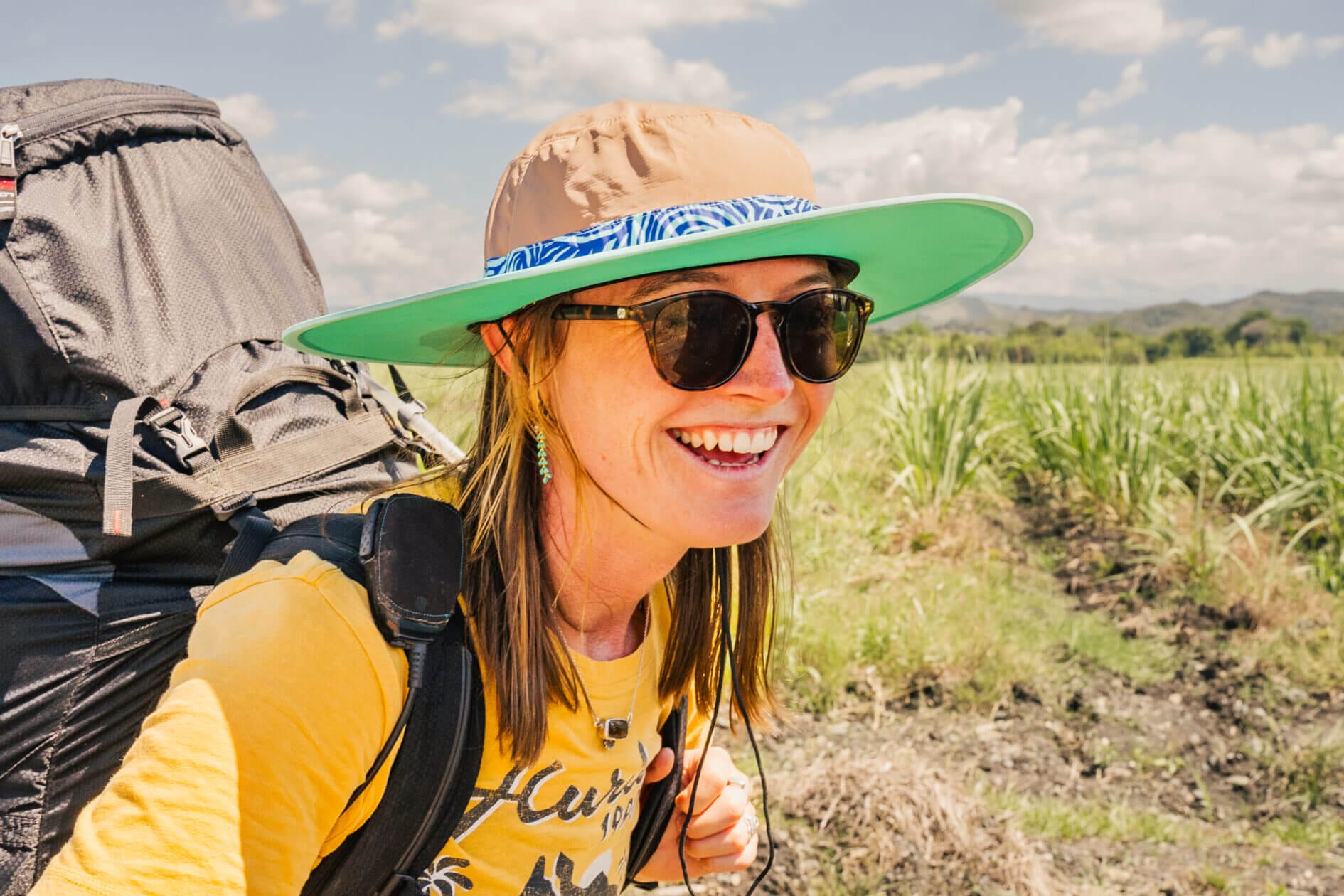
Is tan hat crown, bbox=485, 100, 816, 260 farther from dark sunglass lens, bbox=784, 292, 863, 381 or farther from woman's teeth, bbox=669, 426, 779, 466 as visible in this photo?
woman's teeth, bbox=669, 426, 779, 466

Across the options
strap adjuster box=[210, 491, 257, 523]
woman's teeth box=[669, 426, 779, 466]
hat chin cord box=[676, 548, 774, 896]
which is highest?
woman's teeth box=[669, 426, 779, 466]

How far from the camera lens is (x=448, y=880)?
1.43 meters

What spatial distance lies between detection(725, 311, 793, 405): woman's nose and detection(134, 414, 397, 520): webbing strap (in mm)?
700

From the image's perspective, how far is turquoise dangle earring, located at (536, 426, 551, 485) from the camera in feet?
5.21

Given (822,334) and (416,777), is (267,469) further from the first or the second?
(822,334)

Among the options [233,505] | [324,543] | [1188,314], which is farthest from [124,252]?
[1188,314]

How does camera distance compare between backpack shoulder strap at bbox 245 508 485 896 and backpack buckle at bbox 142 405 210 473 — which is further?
backpack buckle at bbox 142 405 210 473

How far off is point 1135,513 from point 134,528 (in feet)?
21.5

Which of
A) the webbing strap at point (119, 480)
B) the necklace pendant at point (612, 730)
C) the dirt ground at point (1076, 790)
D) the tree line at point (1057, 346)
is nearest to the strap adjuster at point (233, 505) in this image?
the webbing strap at point (119, 480)

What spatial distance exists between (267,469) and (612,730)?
692 millimetres

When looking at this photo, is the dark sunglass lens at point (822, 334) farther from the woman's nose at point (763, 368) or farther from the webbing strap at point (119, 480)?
the webbing strap at point (119, 480)

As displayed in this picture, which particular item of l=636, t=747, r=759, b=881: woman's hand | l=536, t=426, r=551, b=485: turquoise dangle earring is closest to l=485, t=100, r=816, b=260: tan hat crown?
l=536, t=426, r=551, b=485: turquoise dangle earring

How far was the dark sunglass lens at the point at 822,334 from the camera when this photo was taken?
59.1 inches

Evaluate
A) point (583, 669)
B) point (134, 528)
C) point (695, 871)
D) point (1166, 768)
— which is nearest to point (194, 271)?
point (134, 528)
